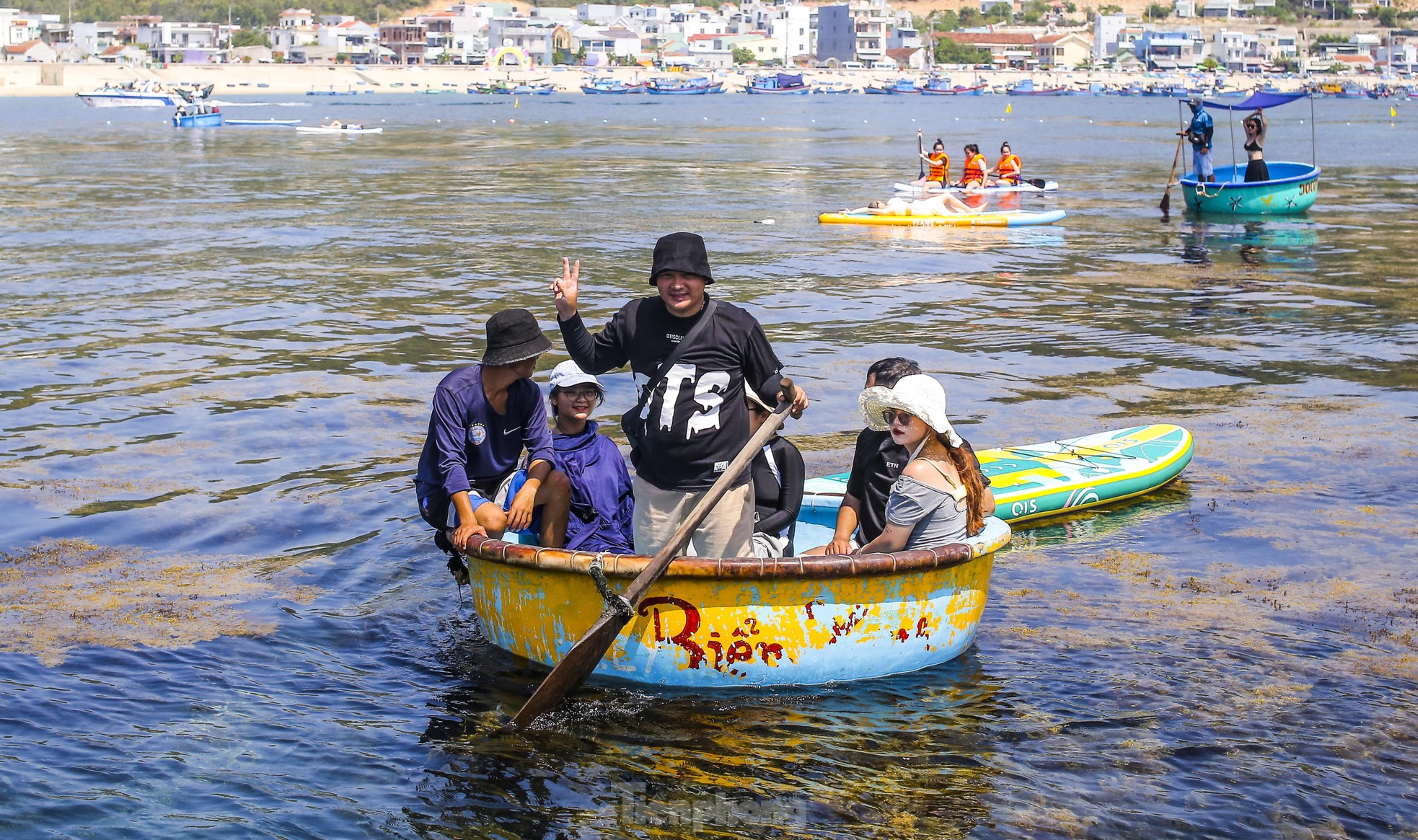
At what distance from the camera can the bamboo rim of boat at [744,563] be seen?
6.30 metres

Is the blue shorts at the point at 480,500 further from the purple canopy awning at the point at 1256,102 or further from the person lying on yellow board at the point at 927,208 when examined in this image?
the purple canopy awning at the point at 1256,102

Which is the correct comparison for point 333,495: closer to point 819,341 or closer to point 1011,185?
point 819,341

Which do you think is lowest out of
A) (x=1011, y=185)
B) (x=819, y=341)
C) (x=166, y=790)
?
(x=166, y=790)

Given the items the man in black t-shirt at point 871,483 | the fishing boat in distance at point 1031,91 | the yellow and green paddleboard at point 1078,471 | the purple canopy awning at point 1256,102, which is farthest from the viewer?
the fishing boat in distance at point 1031,91

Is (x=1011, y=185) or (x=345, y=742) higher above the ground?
(x=1011, y=185)

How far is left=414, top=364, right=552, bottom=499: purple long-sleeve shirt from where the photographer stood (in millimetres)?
7020

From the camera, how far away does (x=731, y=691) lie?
22.0ft

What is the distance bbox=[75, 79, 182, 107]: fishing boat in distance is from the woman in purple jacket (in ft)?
340

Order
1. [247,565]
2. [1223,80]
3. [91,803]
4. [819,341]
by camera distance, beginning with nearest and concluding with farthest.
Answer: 1. [91,803]
2. [247,565]
3. [819,341]
4. [1223,80]

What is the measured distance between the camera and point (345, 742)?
246 inches

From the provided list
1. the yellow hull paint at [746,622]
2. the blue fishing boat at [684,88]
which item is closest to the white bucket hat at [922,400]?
the yellow hull paint at [746,622]

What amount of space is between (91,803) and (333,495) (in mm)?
4726

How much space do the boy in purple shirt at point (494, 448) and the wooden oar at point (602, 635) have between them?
909mm

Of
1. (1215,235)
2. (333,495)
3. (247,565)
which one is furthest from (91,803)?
(1215,235)
